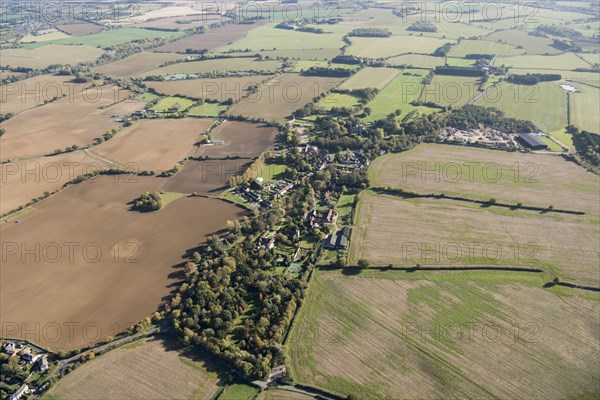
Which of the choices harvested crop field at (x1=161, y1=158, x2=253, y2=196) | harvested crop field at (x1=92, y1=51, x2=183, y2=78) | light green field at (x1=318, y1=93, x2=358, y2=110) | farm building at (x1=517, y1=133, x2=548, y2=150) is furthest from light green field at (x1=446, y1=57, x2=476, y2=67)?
harvested crop field at (x1=92, y1=51, x2=183, y2=78)

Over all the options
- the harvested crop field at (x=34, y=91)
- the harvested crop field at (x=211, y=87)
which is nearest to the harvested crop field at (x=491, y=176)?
the harvested crop field at (x=211, y=87)

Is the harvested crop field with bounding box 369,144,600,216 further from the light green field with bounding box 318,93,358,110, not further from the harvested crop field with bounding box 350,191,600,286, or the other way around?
the light green field with bounding box 318,93,358,110

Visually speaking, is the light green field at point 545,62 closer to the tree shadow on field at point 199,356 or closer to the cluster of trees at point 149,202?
the cluster of trees at point 149,202

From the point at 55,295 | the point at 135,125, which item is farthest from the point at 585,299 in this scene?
the point at 135,125

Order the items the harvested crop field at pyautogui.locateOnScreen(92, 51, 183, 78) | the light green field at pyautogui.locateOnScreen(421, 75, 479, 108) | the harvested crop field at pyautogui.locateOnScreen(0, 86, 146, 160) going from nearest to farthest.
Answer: the harvested crop field at pyautogui.locateOnScreen(0, 86, 146, 160) → the light green field at pyautogui.locateOnScreen(421, 75, 479, 108) → the harvested crop field at pyautogui.locateOnScreen(92, 51, 183, 78)

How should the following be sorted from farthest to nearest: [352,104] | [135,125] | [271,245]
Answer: [352,104] → [135,125] → [271,245]

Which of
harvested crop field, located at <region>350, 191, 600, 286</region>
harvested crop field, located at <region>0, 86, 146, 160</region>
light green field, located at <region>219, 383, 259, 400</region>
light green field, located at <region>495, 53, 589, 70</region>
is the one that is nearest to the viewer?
light green field, located at <region>219, 383, 259, 400</region>

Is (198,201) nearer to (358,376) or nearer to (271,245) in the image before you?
(271,245)
